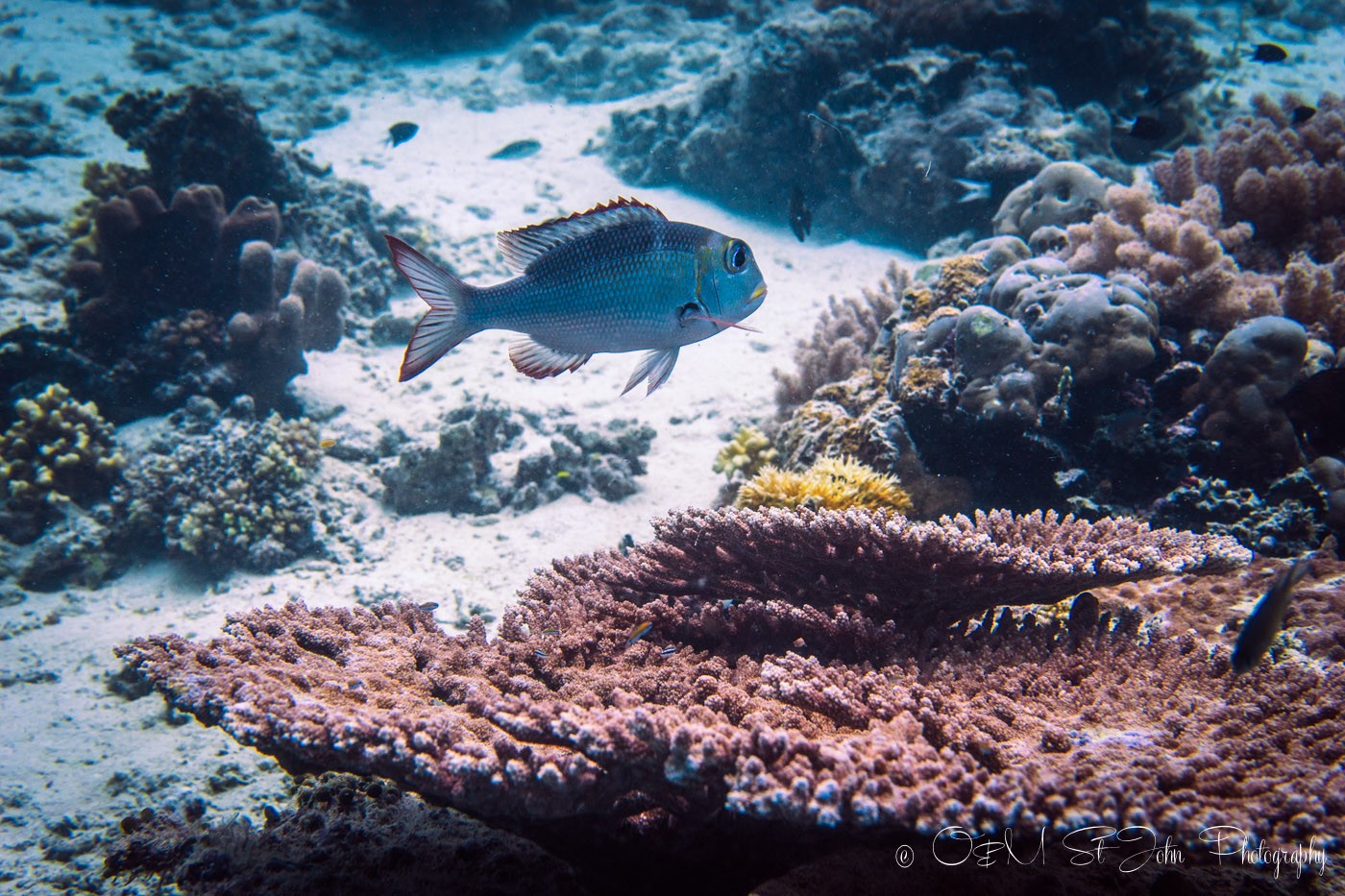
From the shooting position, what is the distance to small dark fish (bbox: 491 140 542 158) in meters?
13.4

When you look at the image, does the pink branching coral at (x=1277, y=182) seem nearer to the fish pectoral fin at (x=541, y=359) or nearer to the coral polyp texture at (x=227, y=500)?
the fish pectoral fin at (x=541, y=359)

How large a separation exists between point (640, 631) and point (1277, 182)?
6983 mm

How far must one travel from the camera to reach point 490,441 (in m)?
6.72

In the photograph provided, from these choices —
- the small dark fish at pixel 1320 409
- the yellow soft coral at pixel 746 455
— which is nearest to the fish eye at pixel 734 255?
the yellow soft coral at pixel 746 455

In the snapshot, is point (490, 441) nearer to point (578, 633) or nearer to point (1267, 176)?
point (578, 633)

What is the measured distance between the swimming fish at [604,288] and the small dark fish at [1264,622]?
6.54 feet

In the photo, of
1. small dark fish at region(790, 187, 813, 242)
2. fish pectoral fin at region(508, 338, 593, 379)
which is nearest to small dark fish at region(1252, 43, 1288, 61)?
small dark fish at region(790, 187, 813, 242)

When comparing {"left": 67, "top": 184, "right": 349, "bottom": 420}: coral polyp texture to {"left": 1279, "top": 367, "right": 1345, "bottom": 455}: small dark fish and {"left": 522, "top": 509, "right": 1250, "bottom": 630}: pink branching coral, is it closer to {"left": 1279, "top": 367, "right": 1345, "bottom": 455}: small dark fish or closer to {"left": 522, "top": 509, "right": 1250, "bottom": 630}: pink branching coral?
{"left": 522, "top": 509, "right": 1250, "bottom": 630}: pink branching coral

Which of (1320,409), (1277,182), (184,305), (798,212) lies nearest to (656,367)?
(1320,409)

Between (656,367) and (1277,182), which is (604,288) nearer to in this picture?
(656,367)

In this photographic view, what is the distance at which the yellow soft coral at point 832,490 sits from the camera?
405cm

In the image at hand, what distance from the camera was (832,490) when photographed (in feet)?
13.3

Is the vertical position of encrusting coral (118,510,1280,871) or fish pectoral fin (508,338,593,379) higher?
fish pectoral fin (508,338,593,379)

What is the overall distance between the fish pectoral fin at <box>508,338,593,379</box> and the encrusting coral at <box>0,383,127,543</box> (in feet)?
18.5
